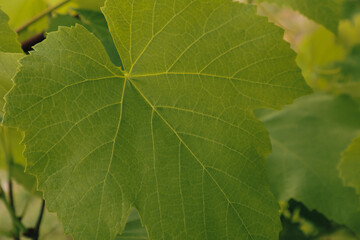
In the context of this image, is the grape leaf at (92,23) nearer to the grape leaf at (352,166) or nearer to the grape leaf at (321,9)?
the grape leaf at (321,9)

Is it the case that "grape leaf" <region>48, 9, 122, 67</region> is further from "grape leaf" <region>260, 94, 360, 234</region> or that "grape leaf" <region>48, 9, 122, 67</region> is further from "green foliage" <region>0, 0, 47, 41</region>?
"grape leaf" <region>260, 94, 360, 234</region>

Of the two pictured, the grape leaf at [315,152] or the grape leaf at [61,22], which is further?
the grape leaf at [315,152]

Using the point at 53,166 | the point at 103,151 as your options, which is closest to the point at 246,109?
the point at 103,151

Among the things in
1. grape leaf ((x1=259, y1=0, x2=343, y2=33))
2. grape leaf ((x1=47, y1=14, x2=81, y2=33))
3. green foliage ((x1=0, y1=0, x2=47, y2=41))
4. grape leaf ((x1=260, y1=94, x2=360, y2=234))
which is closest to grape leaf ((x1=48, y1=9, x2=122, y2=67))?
grape leaf ((x1=47, y1=14, x2=81, y2=33))

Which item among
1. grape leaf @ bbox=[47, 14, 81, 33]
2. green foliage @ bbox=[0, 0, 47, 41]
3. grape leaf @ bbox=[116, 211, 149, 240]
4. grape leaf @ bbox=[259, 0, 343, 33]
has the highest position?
grape leaf @ bbox=[259, 0, 343, 33]

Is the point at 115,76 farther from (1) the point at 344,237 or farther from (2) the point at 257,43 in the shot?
(1) the point at 344,237

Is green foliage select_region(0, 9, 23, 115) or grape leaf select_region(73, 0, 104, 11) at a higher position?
grape leaf select_region(73, 0, 104, 11)

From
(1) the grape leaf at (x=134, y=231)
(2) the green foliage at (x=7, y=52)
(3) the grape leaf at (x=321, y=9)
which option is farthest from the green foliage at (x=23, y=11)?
(3) the grape leaf at (x=321, y=9)

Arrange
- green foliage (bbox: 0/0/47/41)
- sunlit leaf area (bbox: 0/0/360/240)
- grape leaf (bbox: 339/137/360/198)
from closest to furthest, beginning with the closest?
sunlit leaf area (bbox: 0/0/360/240)
grape leaf (bbox: 339/137/360/198)
green foliage (bbox: 0/0/47/41)
